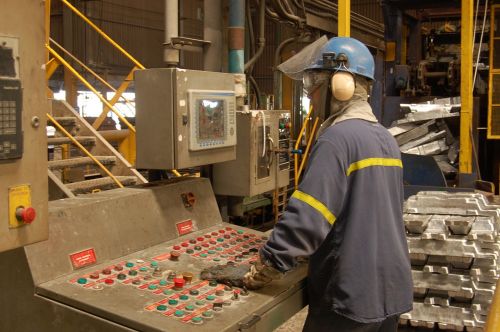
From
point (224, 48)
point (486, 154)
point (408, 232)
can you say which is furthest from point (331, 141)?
point (486, 154)

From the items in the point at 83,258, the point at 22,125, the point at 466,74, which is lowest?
the point at 83,258

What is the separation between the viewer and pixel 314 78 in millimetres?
2465

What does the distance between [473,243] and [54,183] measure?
272 cm

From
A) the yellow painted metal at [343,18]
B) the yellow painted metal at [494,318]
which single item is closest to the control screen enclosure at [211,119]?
the yellow painted metal at [494,318]

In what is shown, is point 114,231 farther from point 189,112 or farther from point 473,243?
point 473,243

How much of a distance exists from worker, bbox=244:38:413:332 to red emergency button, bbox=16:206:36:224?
33.6 inches

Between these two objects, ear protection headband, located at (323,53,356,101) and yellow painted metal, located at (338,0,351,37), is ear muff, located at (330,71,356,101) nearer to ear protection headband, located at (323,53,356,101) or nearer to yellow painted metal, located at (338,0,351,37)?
ear protection headband, located at (323,53,356,101)

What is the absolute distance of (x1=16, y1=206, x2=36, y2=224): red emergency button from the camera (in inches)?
70.1

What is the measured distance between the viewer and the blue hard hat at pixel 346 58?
2359mm

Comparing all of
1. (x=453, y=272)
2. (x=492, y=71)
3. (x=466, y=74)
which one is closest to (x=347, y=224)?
(x=453, y=272)

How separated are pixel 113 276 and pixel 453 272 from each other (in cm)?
195

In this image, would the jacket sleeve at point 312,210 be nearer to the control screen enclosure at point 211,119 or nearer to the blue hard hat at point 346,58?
the blue hard hat at point 346,58

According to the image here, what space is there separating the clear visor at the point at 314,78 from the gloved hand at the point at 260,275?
82 centimetres

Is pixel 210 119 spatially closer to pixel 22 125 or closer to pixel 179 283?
pixel 179 283
